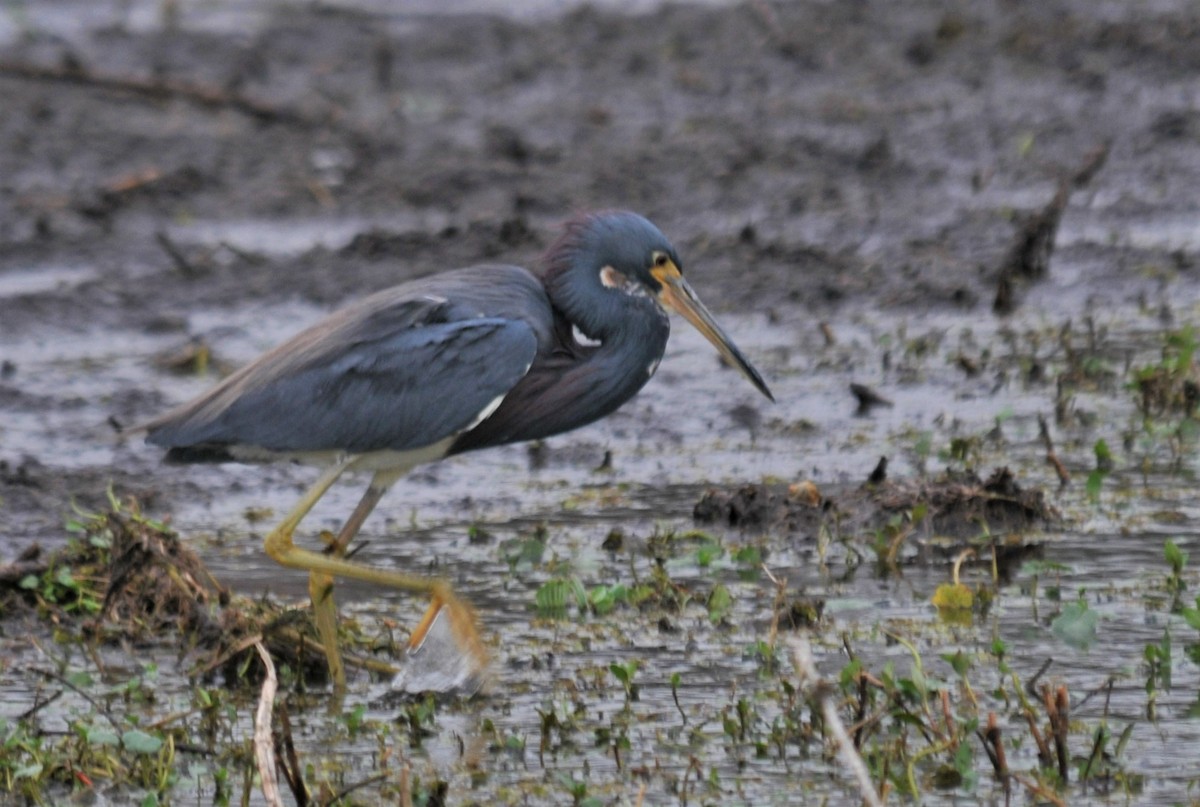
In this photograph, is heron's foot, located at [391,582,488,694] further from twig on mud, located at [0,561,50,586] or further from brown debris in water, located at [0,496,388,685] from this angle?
→ twig on mud, located at [0,561,50,586]

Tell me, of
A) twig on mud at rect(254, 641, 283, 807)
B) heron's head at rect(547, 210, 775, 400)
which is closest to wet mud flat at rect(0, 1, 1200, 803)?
twig on mud at rect(254, 641, 283, 807)

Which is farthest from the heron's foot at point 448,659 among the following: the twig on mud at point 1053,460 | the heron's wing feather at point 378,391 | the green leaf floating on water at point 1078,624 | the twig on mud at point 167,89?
the twig on mud at point 167,89

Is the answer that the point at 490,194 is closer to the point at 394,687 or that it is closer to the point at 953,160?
the point at 953,160

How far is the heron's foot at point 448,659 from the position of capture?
5254mm

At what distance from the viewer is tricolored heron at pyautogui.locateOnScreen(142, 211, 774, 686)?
5.61m

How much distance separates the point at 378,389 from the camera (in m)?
5.64

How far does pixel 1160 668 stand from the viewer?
500cm

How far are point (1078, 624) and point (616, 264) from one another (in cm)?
153

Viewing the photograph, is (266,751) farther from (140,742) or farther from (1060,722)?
(1060,722)

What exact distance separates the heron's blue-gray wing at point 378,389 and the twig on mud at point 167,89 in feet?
23.0

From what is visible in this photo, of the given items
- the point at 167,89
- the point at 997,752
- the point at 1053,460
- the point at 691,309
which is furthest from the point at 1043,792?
the point at 167,89

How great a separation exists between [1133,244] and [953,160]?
1897mm

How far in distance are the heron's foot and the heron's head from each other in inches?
36.9

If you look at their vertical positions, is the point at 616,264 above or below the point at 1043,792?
above
